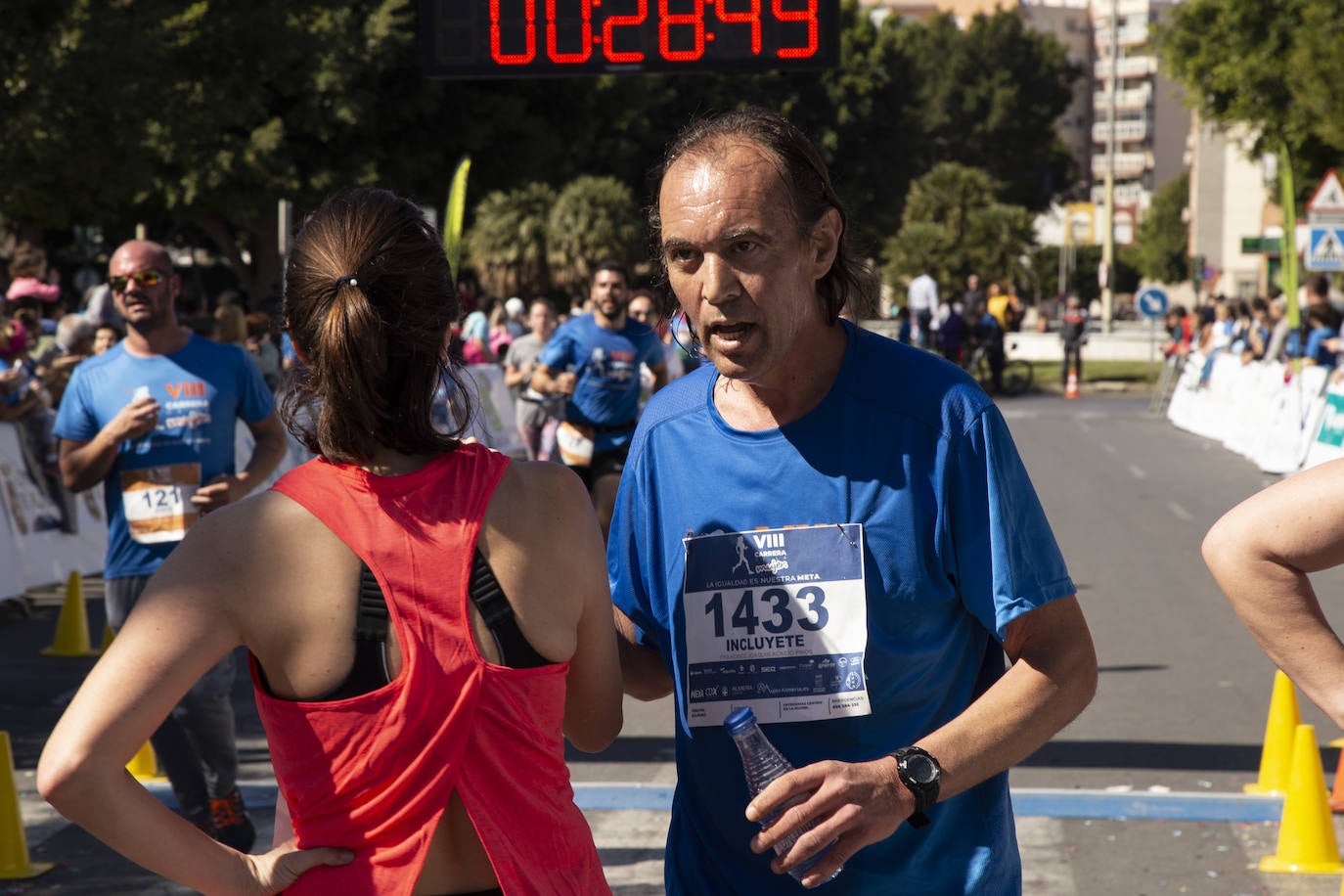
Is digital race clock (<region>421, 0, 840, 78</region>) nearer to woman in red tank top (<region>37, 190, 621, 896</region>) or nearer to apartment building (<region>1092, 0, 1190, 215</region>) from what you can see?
woman in red tank top (<region>37, 190, 621, 896</region>)

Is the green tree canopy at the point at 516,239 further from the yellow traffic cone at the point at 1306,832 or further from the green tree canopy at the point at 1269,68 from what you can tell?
the yellow traffic cone at the point at 1306,832

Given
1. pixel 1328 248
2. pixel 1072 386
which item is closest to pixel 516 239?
pixel 1072 386

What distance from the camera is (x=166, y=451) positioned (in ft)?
19.7

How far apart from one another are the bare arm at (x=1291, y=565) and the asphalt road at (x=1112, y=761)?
0.77 m

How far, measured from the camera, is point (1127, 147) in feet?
463

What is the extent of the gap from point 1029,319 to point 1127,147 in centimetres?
6740

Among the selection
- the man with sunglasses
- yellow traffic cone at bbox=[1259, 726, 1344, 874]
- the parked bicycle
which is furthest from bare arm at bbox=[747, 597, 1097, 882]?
the parked bicycle

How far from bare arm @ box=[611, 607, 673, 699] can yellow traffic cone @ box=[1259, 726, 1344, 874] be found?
3583mm

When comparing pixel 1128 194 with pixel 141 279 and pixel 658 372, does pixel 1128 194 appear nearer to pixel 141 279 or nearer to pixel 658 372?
pixel 658 372

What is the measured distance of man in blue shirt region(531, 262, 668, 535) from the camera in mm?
10617

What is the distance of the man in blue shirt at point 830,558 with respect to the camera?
2.41 m

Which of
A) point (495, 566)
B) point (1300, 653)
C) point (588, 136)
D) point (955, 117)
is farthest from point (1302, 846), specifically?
point (955, 117)

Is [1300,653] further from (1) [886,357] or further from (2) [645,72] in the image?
(2) [645,72]

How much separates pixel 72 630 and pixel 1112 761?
5.59 meters
